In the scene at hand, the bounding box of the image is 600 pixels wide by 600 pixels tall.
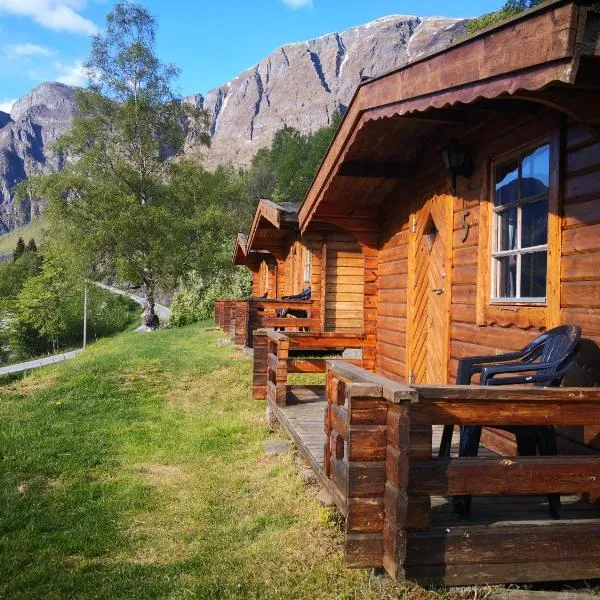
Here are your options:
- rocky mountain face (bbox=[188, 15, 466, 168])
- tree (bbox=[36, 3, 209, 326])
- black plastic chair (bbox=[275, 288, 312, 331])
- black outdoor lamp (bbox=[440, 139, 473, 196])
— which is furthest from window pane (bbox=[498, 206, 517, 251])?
rocky mountain face (bbox=[188, 15, 466, 168])

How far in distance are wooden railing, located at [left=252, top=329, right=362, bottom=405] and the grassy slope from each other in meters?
0.50

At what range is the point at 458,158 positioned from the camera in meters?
5.62

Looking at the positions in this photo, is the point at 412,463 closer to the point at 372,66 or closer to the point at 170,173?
the point at 170,173

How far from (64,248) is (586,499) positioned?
26.7m

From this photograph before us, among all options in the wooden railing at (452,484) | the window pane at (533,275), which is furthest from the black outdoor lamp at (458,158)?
the wooden railing at (452,484)

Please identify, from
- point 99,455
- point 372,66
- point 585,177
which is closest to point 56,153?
point 99,455

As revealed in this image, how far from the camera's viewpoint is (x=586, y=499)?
12.6ft

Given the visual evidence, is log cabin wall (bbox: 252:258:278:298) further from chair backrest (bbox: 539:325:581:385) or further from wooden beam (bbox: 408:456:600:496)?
wooden beam (bbox: 408:456:600:496)

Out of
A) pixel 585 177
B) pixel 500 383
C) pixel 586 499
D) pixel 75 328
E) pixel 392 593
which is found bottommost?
pixel 75 328

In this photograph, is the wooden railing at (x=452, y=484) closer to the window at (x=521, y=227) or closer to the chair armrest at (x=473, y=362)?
the chair armrest at (x=473, y=362)

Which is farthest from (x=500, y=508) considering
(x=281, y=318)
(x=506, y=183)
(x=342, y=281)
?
(x=342, y=281)

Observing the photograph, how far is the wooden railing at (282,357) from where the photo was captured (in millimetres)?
7082

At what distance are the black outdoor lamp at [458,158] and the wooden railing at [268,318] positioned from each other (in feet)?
21.5

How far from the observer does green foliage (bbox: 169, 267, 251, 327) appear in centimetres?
3038
